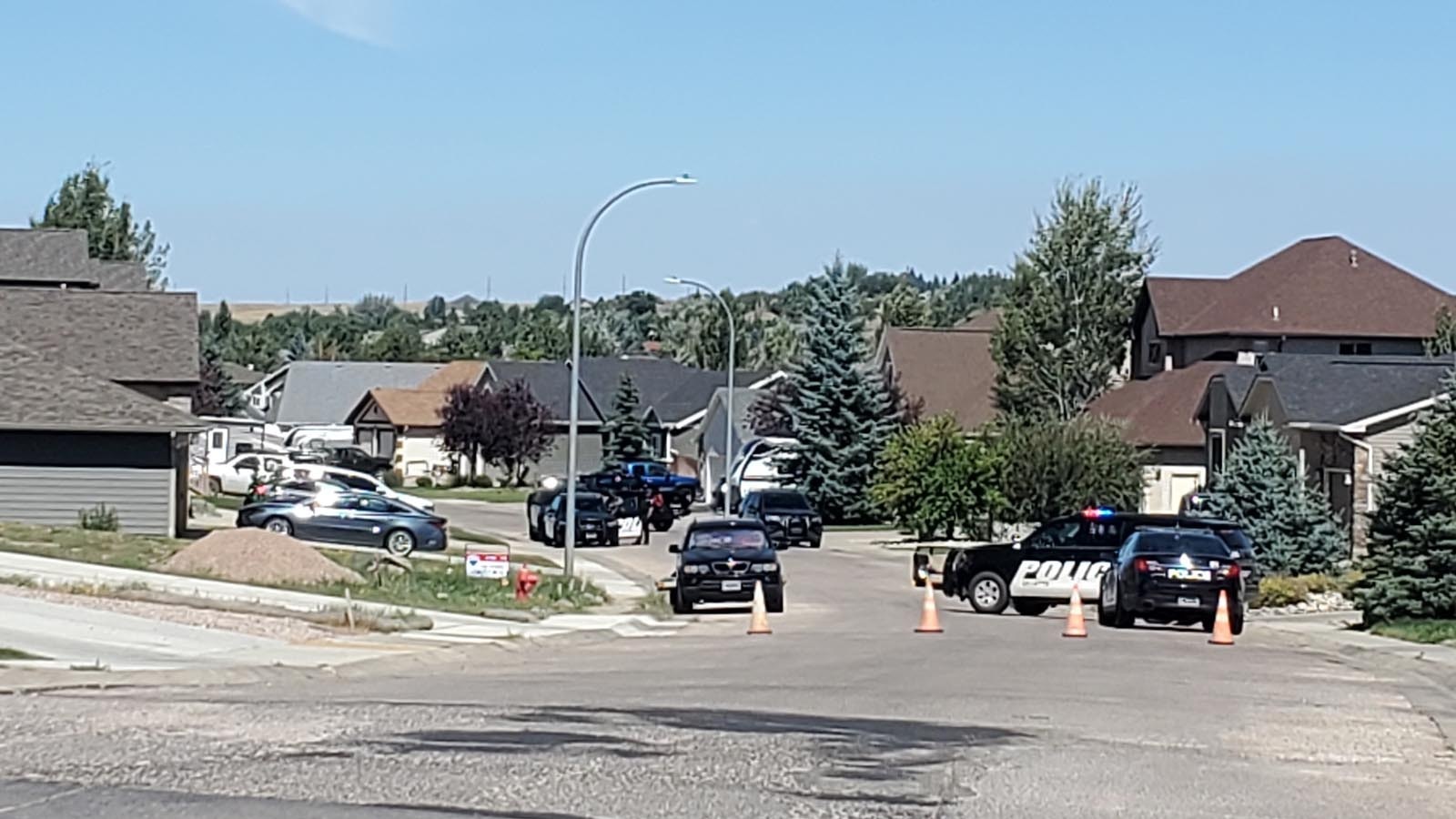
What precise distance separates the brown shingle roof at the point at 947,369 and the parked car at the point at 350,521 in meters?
34.0

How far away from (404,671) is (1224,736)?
29.6ft

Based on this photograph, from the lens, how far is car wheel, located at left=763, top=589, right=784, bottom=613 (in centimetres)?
3344

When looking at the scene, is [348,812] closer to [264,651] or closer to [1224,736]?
[1224,736]

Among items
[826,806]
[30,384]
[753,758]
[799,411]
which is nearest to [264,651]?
[753,758]

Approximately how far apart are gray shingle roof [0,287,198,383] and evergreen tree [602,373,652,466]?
44422mm

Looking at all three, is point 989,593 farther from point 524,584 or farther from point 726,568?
point 524,584

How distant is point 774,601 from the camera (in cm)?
3356

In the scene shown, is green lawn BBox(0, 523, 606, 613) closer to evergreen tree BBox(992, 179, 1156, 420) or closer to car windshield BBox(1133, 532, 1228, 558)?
car windshield BBox(1133, 532, 1228, 558)

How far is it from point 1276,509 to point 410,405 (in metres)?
65.7

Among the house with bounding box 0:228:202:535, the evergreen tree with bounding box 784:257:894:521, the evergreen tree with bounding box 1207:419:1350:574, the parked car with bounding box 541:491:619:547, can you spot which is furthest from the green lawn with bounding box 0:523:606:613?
the evergreen tree with bounding box 784:257:894:521

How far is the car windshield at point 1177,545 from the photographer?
96.3 ft

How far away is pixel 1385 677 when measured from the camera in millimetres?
22531

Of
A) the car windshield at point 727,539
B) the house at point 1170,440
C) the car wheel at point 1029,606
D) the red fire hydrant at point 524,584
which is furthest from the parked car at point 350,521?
the house at point 1170,440

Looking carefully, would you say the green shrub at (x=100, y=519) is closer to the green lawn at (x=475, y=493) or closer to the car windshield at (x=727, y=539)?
the car windshield at (x=727, y=539)
